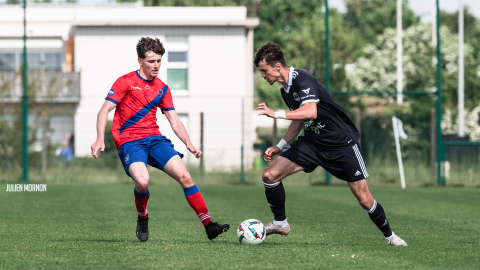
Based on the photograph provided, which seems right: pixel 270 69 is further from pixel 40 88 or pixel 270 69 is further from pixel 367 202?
pixel 40 88

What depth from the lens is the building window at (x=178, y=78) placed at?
25125mm

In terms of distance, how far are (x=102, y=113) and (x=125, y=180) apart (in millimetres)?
10911

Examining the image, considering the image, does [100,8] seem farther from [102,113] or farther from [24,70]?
[102,113]

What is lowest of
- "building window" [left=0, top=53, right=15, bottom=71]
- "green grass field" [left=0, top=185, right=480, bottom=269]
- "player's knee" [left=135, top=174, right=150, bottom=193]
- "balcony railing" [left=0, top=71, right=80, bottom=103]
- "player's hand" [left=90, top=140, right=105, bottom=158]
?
"green grass field" [left=0, top=185, right=480, bottom=269]

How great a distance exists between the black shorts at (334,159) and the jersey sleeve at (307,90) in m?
0.56

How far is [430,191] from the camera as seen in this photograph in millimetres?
15172

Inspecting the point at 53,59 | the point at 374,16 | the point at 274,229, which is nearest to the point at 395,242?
the point at 274,229

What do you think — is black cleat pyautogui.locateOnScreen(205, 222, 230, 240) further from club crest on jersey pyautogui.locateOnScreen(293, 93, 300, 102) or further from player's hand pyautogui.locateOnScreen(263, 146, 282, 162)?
club crest on jersey pyautogui.locateOnScreen(293, 93, 300, 102)

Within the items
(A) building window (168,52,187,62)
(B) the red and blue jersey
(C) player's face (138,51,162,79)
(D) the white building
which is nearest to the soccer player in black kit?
(C) player's face (138,51,162,79)

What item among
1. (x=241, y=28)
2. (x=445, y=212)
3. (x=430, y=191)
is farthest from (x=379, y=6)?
(x=445, y=212)

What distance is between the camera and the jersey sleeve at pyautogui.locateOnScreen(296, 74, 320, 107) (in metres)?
6.04

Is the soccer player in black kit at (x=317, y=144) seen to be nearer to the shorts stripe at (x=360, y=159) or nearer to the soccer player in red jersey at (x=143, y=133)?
the shorts stripe at (x=360, y=159)

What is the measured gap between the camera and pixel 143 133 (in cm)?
639

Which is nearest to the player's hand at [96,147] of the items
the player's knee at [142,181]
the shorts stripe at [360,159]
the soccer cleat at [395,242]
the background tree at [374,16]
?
the player's knee at [142,181]
